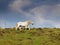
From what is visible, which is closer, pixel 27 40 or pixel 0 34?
pixel 27 40

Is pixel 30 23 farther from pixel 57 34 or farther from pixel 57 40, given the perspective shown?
pixel 57 40

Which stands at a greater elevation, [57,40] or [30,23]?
[30,23]

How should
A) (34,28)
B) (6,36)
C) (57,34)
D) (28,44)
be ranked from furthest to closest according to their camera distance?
(34,28)
(57,34)
(6,36)
(28,44)

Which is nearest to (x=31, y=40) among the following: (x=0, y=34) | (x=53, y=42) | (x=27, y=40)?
(x=27, y=40)

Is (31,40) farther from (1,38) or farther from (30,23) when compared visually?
(30,23)

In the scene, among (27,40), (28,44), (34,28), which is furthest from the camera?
(34,28)

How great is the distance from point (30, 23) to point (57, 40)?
782cm

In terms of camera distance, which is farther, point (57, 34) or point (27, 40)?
point (57, 34)

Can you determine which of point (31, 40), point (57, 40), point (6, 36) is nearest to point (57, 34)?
point (57, 40)

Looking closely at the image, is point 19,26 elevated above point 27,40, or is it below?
above

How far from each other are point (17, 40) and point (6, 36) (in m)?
1.88

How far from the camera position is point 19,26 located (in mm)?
27578

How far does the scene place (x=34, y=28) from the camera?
2698 centimetres

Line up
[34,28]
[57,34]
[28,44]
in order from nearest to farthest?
[28,44]
[57,34]
[34,28]
